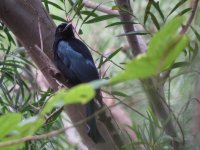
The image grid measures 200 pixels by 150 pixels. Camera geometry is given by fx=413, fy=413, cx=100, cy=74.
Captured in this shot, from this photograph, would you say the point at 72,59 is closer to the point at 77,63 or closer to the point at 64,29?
the point at 77,63

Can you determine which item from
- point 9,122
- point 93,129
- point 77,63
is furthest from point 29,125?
point 77,63

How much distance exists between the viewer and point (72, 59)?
5.67 ft

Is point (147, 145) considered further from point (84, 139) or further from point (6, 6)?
point (6, 6)

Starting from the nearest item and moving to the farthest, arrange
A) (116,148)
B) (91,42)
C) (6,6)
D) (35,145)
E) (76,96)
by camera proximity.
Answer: (76,96) < (116,148) < (6,6) < (35,145) < (91,42)

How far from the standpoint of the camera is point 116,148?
1.32m

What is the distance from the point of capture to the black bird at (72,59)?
5.15 feet

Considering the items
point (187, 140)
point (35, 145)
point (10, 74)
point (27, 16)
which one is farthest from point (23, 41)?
point (187, 140)

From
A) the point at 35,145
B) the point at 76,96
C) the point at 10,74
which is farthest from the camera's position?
the point at 10,74

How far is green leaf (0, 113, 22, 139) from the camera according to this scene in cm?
39

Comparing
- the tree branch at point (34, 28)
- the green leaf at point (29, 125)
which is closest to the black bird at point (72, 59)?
the tree branch at point (34, 28)

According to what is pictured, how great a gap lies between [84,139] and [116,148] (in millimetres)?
151

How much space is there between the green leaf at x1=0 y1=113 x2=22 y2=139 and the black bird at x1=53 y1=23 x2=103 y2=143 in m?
1.12

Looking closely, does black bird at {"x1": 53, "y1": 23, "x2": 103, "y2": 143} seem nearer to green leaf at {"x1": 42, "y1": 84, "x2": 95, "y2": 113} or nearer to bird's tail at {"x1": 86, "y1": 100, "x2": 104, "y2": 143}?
bird's tail at {"x1": 86, "y1": 100, "x2": 104, "y2": 143}

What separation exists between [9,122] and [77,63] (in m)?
1.30
